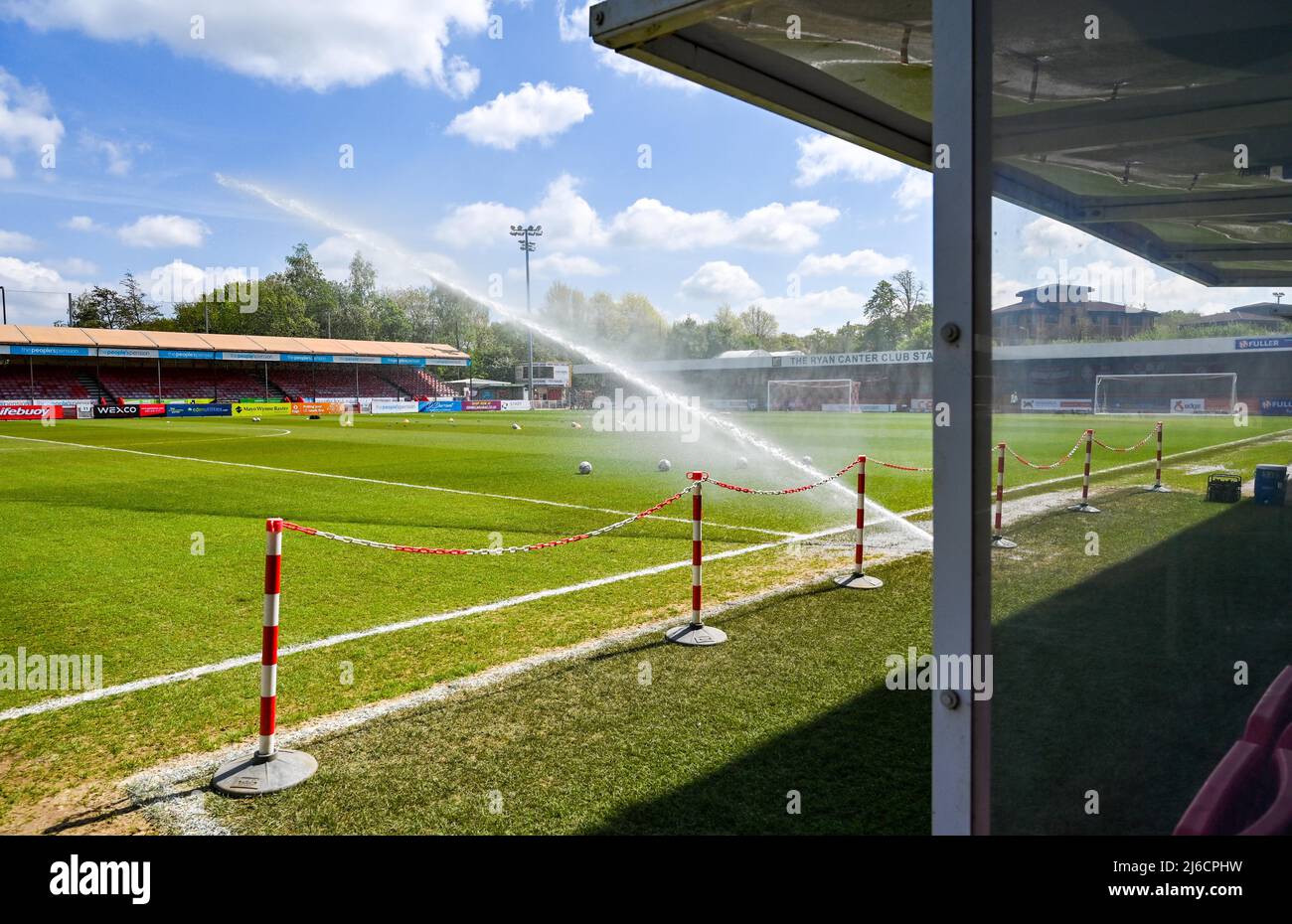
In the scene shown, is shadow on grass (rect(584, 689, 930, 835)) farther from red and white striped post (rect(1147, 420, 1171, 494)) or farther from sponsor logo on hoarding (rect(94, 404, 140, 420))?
sponsor logo on hoarding (rect(94, 404, 140, 420))

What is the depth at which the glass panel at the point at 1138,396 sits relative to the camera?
2.99m

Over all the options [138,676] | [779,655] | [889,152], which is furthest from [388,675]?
[889,152]

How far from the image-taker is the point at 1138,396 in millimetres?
4422

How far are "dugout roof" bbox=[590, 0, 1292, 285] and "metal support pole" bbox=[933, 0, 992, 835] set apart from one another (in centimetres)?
17

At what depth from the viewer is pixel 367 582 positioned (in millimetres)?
8547

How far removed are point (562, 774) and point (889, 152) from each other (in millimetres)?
4088

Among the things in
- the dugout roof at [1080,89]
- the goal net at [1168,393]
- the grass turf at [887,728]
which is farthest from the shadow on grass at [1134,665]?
the dugout roof at [1080,89]

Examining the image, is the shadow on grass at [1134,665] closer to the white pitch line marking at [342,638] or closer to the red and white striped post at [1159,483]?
the red and white striped post at [1159,483]

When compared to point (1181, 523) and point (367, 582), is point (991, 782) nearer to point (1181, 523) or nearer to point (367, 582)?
point (1181, 523)

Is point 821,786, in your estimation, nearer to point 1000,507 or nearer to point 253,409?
point 1000,507

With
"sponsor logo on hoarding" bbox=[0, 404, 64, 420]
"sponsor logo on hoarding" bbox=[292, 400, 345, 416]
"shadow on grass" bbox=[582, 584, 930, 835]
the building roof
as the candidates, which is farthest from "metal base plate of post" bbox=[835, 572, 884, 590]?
the building roof

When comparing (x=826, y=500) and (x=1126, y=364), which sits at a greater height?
(x=1126, y=364)

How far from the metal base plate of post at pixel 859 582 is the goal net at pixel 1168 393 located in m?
3.75

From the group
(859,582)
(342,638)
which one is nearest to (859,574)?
(859,582)
